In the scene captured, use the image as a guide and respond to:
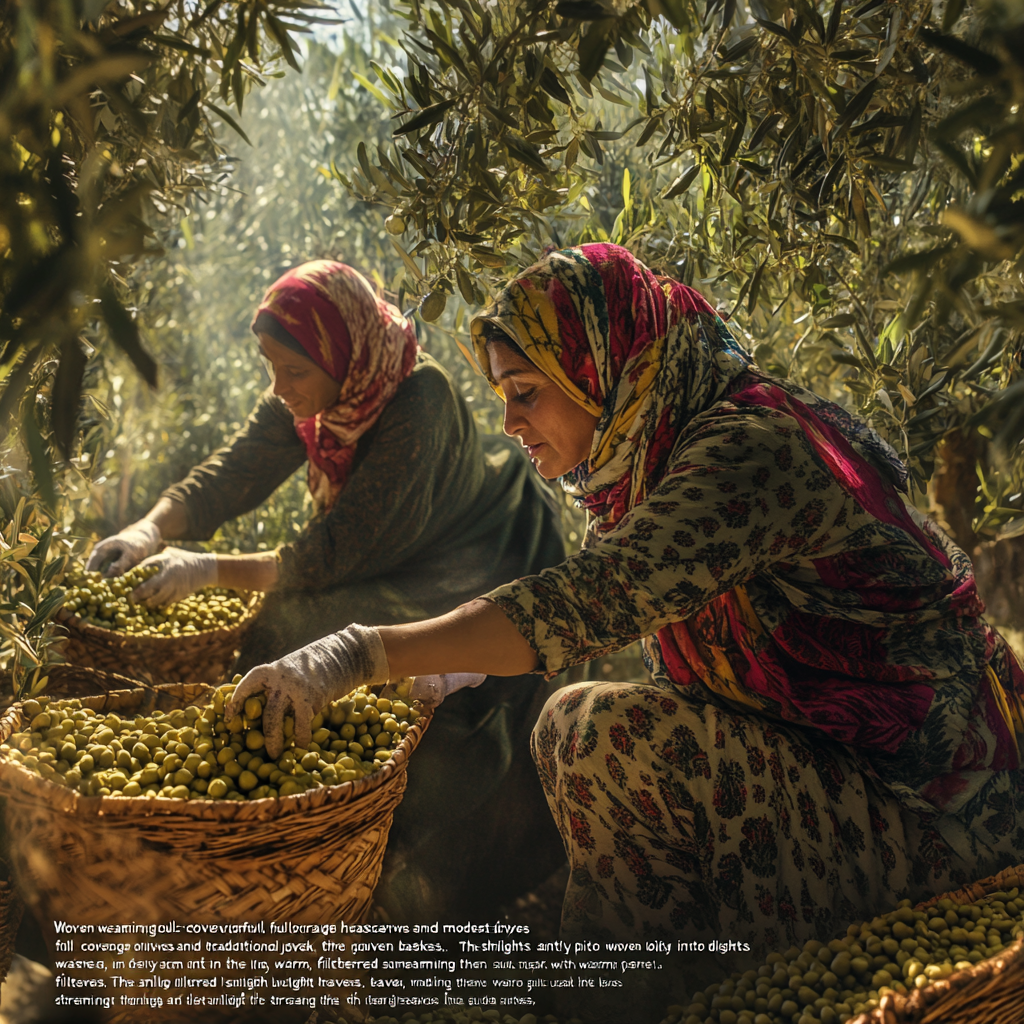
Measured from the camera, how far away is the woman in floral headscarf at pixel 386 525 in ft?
7.64

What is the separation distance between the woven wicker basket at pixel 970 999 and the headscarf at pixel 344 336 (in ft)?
7.03

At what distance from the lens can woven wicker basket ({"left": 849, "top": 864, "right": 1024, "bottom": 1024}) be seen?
118 centimetres

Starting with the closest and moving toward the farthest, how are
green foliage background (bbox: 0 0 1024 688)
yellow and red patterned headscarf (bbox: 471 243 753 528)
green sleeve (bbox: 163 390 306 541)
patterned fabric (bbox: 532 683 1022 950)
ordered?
green foliage background (bbox: 0 0 1024 688) < patterned fabric (bbox: 532 683 1022 950) < yellow and red patterned headscarf (bbox: 471 243 753 528) < green sleeve (bbox: 163 390 306 541)

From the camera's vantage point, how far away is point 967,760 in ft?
5.10

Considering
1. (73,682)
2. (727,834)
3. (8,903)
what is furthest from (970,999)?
(73,682)

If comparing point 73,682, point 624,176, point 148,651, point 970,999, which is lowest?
point 970,999

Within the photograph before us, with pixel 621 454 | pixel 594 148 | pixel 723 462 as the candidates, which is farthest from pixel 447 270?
pixel 723 462

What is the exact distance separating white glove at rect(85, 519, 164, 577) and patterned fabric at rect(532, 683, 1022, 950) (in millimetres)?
1746

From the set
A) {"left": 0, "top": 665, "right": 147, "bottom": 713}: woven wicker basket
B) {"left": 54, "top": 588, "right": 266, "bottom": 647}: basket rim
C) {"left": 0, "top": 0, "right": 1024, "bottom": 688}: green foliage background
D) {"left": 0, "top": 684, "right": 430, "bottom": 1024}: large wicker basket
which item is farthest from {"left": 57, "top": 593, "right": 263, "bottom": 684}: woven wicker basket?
{"left": 0, "top": 684, "right": 430, "bottom": 1024}: large wicker basket

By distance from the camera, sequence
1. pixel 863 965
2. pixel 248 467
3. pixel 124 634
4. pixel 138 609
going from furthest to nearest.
Answer: pixel 248 467
pixel 138 609
pixel 124 634
pixel 863 965

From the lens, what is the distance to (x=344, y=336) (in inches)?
109

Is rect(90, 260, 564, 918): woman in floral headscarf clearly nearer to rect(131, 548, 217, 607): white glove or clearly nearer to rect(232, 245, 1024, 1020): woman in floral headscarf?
rect(131, 548, 217, 607): white glove

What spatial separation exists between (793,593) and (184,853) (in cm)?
114

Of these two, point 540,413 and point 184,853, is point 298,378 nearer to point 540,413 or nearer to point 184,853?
point 540,413
